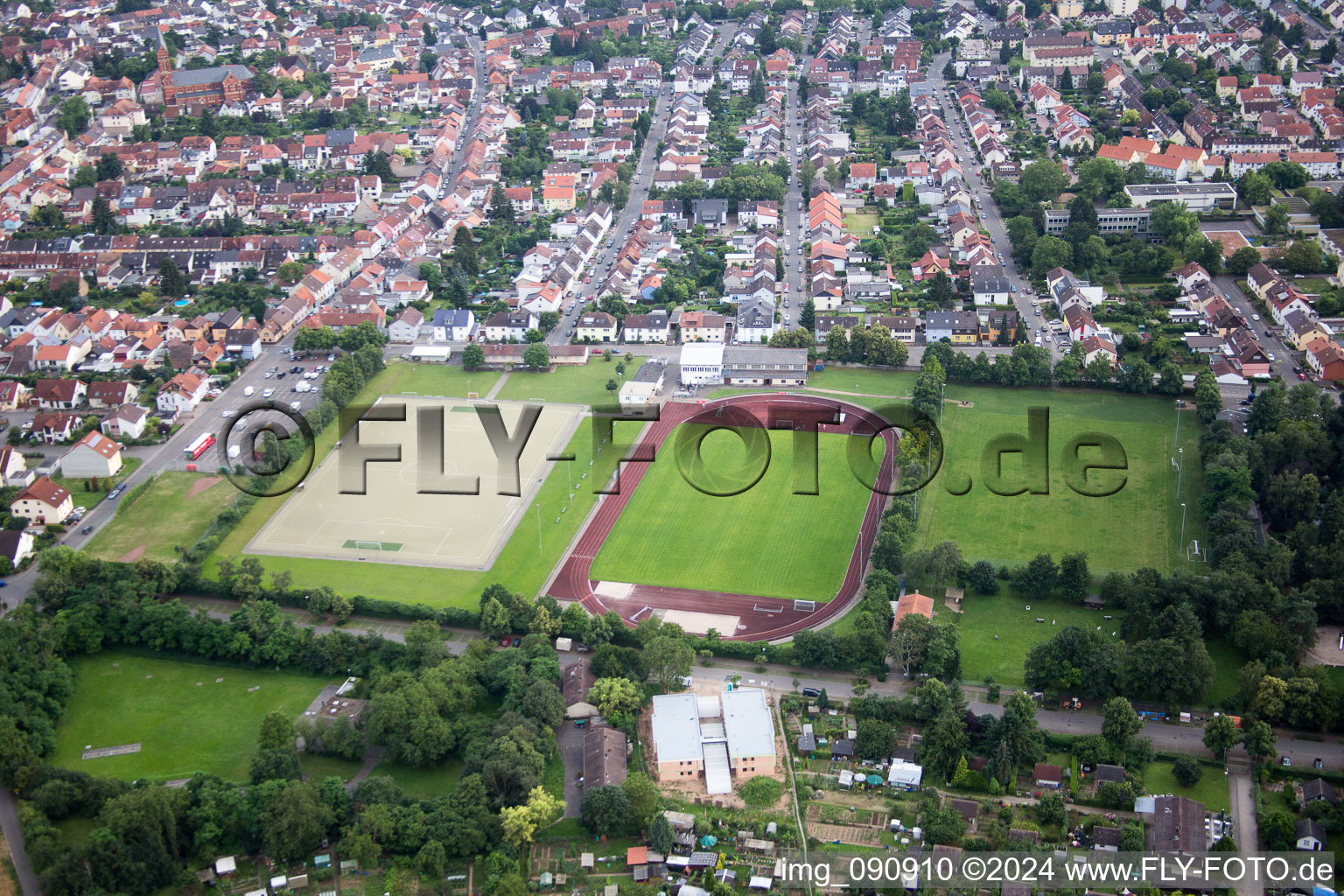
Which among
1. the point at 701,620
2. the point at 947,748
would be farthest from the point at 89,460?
the point at 947,748

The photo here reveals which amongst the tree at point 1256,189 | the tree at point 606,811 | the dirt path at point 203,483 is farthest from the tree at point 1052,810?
the tree at point 1256,189

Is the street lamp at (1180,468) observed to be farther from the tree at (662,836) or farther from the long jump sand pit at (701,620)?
the tree at (662,836)

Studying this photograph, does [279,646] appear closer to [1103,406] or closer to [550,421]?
[550,421]

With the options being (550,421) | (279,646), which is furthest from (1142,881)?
(550,421)

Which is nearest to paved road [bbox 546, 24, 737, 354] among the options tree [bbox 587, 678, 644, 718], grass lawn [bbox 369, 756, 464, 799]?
tree [bbox 587, 678, 644, 718]

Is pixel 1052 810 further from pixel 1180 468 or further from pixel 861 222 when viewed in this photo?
pixel 861 222

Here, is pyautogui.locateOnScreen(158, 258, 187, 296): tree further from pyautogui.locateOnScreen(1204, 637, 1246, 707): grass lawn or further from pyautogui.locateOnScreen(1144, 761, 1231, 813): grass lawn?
pyautogui.locateOnScreen(1144, 761, 1231, 813): grass lawn
